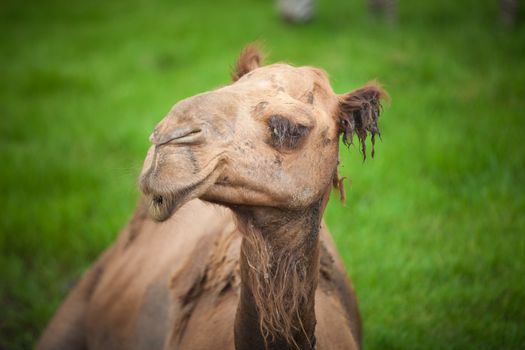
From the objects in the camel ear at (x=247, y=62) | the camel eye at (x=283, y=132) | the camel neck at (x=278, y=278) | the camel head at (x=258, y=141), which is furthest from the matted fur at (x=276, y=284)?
the camel ear at (x=247, y=62)

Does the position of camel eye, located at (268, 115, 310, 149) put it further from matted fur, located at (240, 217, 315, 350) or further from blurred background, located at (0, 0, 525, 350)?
blurred background, located at (0, 0, 525, 350)

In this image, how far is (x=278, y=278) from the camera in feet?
7.78

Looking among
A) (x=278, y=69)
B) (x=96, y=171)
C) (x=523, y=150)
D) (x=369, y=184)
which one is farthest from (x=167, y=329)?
(x=523, y=150)

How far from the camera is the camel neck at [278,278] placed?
2.29 metres

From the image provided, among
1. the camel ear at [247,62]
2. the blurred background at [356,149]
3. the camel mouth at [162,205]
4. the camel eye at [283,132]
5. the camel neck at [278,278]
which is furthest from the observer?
the blurred background at [356,149]

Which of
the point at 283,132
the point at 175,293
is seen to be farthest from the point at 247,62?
the point at 175,293

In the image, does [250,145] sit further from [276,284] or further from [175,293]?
[175,293]

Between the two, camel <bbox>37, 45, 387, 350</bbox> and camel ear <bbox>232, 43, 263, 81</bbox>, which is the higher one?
camel ear <bbox>232, 43, 263, 81</bbox>

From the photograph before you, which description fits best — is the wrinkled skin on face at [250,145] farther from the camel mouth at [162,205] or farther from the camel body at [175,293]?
the camel body at [175,293]

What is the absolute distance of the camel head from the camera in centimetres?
192

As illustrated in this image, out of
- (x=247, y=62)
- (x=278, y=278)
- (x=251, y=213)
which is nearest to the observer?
(x=251, y=213)

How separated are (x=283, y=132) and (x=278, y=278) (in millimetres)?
579

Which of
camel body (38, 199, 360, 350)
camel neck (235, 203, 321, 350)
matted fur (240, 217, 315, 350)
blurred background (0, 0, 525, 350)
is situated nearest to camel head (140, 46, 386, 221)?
camel neck (235, 203, 321, 350)

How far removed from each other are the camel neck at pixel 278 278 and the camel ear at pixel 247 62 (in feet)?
2.43
